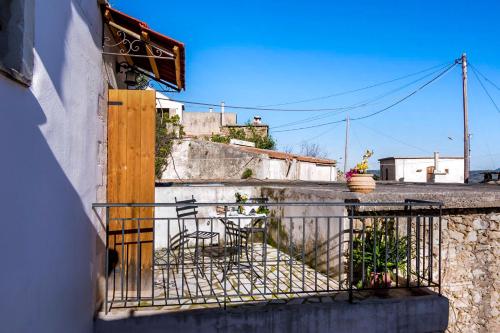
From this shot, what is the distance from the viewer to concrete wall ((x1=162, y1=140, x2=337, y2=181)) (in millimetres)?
17141

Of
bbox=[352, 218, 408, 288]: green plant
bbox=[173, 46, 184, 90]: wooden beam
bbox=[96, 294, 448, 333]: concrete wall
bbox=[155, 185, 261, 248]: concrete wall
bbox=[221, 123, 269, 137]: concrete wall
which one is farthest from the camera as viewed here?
bbox=[221, 123, 269, 137]: concrete wall

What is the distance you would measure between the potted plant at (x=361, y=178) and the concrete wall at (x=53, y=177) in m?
3.31

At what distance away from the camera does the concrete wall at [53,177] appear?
1.82m

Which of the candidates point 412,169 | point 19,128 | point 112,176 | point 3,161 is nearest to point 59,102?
point 19,128

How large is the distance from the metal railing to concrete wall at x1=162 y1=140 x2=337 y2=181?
1101 cm

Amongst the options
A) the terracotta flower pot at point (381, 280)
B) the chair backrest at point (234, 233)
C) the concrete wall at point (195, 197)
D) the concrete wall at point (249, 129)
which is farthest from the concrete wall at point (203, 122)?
the terracotta flower pot at point (381, 280)

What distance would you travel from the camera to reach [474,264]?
4906mm

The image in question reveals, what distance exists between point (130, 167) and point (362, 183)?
3.07 m

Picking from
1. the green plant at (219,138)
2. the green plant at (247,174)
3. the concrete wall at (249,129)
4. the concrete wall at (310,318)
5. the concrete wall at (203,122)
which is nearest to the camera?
the concrete wall at (310,318)

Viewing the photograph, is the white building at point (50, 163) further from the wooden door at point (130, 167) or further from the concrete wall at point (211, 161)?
the concrete wall at point (211, 161)

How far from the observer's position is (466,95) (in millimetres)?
16406

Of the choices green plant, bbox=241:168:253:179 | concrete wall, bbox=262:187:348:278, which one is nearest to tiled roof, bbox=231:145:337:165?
green plant, bbox=241:168:253:179

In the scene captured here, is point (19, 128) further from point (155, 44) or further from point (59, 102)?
point (155, 44)

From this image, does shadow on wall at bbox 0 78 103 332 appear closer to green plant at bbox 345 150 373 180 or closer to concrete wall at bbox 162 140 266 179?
green plant at bbox 345 150 373 180
